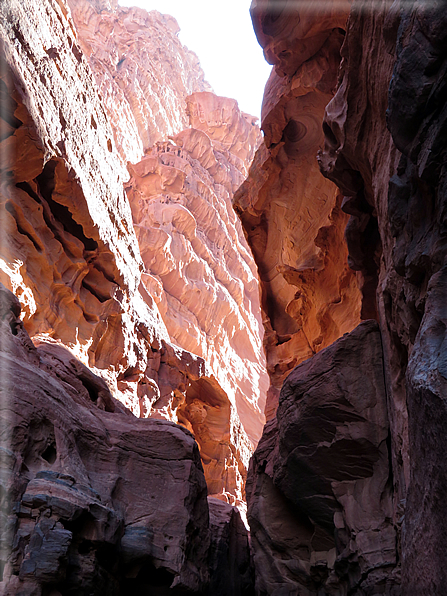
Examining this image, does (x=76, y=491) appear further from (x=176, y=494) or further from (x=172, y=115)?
(x=172, y=115)

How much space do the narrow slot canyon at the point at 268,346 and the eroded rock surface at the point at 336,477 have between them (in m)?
0.04

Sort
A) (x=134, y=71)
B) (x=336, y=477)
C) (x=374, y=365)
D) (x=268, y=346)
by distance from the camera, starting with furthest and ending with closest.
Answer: (x=134, y=71)
(x=268, y=346)
(x=336, y=477)
(x=374, y=365)

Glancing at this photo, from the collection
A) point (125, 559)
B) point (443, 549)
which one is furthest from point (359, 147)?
point (125, 559)

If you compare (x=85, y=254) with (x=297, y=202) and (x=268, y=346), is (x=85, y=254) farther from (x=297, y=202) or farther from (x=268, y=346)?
(x=268, y=346)

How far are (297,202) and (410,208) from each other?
928 centimetres

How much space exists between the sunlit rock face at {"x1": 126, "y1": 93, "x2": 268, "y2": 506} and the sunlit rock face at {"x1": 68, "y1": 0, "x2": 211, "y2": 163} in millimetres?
5037

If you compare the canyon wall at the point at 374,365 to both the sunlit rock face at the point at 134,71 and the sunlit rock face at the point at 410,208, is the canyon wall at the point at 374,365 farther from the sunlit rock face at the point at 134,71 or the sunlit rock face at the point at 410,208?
the sunlit rock face at the point at 134,71

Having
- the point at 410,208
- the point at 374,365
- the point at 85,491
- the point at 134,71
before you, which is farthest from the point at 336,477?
the point at 134,71

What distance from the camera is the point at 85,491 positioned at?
6730mm

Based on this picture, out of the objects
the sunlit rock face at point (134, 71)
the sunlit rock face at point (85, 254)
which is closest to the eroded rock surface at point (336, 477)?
the sunlit rock face at point (85, 254)

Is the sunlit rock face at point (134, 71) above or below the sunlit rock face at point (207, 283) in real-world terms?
above

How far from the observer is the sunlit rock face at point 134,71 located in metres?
40.1

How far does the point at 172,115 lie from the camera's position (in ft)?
169

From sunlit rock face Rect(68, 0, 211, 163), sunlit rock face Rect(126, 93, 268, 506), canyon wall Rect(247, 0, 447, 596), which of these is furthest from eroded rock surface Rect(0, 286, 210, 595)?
sunlit rock face Rect(68, 0, 211, 163)
